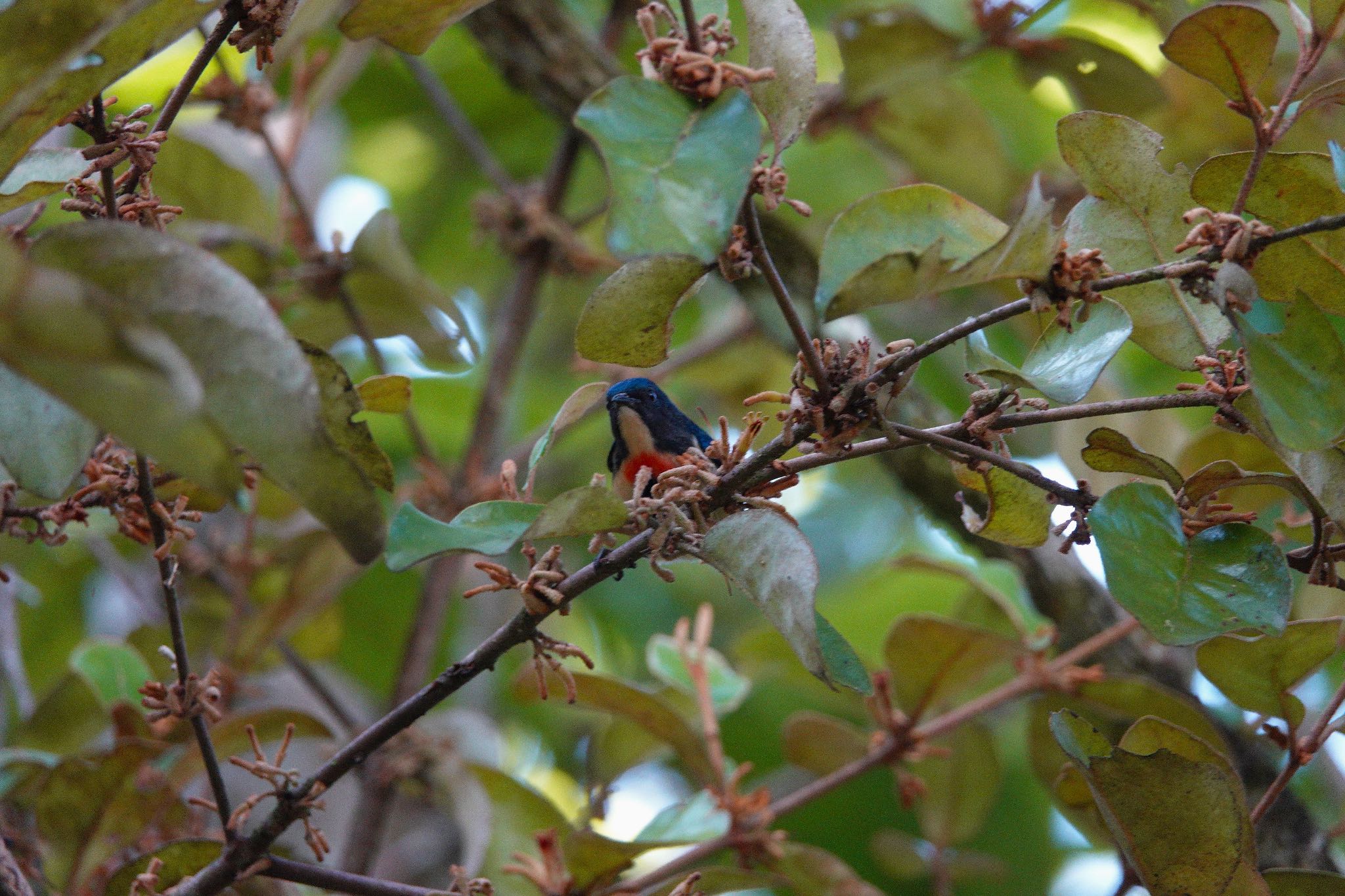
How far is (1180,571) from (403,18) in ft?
3.18

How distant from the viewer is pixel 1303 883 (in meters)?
1.43

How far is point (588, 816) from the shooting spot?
232 cm

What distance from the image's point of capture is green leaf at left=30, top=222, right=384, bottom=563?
36.4 inches

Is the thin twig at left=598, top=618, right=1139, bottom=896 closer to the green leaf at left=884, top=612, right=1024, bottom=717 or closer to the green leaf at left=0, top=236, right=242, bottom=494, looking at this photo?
the green leaf at left=884, top=612, right=1024, bottom=717

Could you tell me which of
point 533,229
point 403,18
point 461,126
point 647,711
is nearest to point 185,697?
point 403,18

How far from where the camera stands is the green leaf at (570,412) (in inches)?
50.9

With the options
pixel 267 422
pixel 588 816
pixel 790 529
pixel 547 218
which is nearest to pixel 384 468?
pixel 267 422

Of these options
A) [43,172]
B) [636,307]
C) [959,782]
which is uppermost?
[43,172]

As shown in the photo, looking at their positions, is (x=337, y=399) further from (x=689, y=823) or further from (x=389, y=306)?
(x=389, y=306)

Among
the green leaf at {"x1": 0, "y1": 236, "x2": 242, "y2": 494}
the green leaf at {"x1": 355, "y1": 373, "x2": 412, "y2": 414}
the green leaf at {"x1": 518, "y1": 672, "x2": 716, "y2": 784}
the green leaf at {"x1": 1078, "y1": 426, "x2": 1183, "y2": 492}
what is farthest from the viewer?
the green leaf at {"x1": 518, "y1": 672, "x2": 716, "y2": 784}

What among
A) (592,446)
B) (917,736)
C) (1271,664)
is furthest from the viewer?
(592,446)

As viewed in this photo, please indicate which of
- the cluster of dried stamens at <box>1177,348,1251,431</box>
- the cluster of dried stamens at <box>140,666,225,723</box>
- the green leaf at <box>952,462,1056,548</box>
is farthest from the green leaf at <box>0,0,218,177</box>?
the cluster of dried stamens at <box>1177,348,1251,431</box>

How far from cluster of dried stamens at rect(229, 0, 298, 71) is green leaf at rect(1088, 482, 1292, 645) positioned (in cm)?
97

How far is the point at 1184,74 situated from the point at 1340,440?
1931 mm
